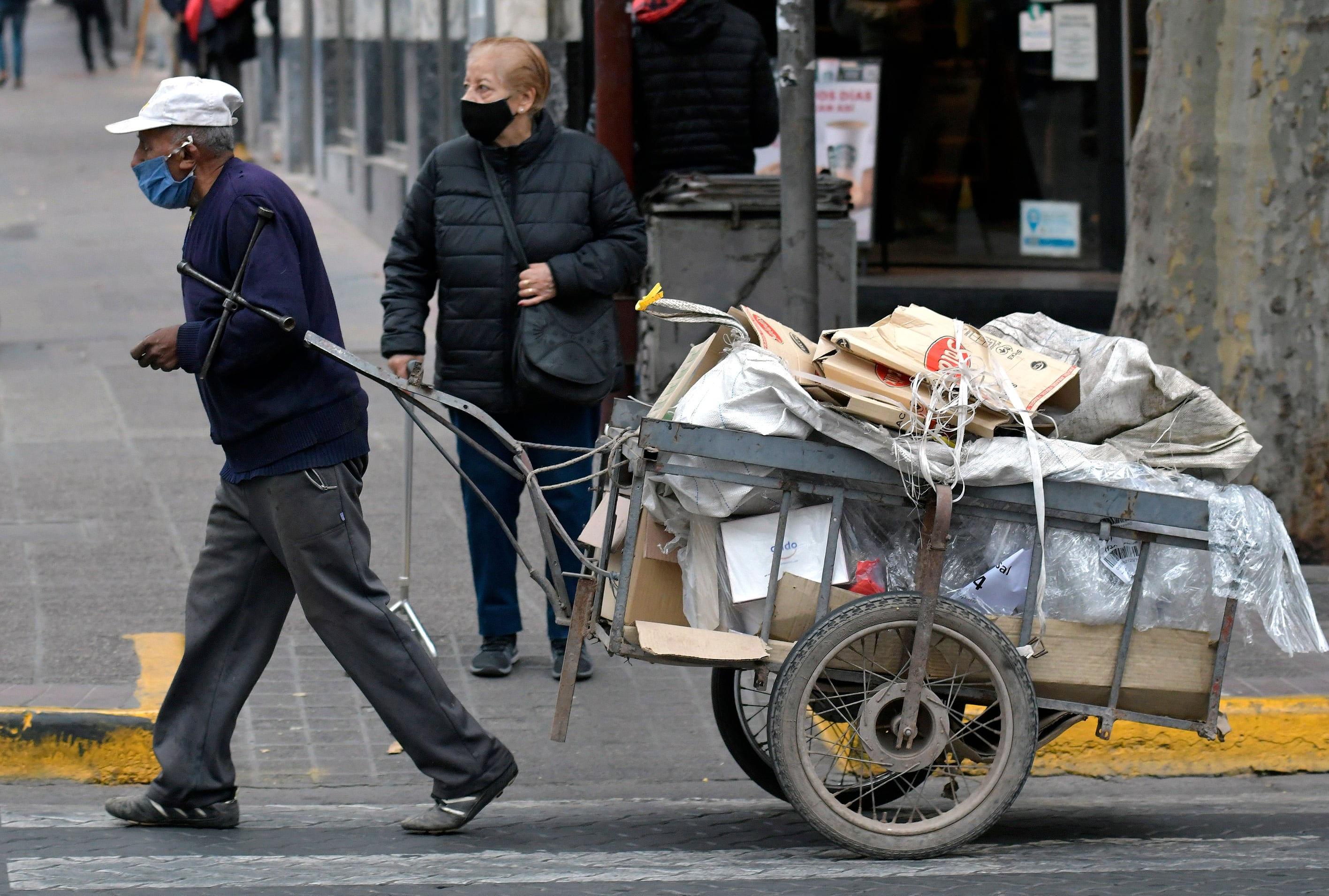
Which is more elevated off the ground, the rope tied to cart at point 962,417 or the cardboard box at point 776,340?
the cardboard box at point 776,340

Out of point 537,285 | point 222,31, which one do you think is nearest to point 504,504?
point 537,285

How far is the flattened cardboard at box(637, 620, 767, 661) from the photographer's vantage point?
415 centimetres

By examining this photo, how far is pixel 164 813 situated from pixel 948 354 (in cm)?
232

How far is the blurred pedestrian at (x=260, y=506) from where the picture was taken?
14.2ft

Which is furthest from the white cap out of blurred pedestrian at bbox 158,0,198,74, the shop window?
blurred pedestrian at bbox 158,0,198,74

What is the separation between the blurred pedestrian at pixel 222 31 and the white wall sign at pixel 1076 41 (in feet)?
30.3

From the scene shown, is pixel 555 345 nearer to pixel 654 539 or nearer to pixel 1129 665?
pixel 654 539

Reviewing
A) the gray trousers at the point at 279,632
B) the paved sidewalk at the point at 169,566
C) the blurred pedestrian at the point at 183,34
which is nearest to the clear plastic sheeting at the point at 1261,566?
the paved sidewalk at the point at 169,566

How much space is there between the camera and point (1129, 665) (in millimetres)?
4355

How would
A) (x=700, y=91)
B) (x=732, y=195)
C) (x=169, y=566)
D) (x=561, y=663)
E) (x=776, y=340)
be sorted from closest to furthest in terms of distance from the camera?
1. (x=776, y=340)
2. (x=561, y=663)
3. (x=169, y=566)
4. (x=732, y=195)
5. (x=700, y=91)

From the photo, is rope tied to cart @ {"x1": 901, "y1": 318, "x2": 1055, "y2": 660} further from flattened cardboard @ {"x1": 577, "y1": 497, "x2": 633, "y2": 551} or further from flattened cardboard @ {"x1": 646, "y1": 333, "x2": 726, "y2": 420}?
flattened cardboard @ {"x1": 577, "y1": 497, "x2": 633, "y2": 551}

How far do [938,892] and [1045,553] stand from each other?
85 centimetres

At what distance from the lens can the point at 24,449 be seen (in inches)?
337

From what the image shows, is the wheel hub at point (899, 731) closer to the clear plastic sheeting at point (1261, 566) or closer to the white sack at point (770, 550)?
the white sack at point (770, 550)
